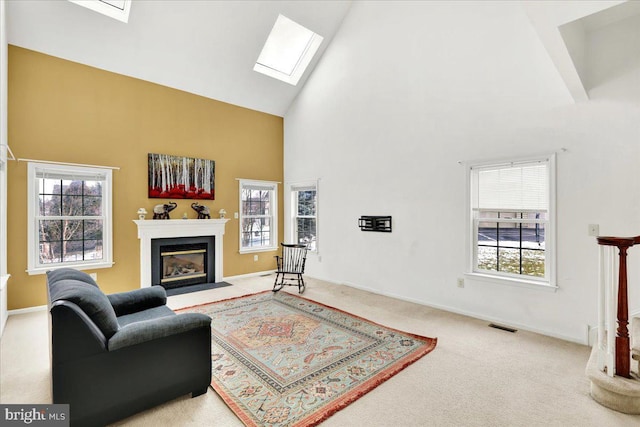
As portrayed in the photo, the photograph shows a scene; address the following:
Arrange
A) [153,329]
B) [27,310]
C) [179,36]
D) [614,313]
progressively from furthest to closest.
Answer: [179,36]
[27,310]
[614,313]
[153,329]

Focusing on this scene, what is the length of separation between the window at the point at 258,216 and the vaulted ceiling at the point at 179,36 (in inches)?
68.0

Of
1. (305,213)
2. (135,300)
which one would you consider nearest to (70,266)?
(135,300)

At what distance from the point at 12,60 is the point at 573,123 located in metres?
6.72

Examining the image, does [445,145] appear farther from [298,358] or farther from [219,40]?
[219,40]

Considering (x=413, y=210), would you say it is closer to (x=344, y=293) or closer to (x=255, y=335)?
(x=344, y=293)

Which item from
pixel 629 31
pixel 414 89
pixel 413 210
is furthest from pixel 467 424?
pixel 414 89

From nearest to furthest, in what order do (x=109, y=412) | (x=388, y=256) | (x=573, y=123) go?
1. (x=109, y=412)
2. (x=573, y=123)
3. (x=388, y=256)

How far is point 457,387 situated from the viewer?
95.5 inches

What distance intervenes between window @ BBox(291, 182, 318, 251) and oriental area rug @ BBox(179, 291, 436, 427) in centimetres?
223

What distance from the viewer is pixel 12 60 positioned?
405cm

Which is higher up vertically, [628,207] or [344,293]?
[628,207]

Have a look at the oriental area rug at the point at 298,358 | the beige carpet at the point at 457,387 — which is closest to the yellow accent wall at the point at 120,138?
the beige carpet at the point at 457,387

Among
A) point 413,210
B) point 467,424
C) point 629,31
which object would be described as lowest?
point 467,424

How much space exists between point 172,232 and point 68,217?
139 cm
